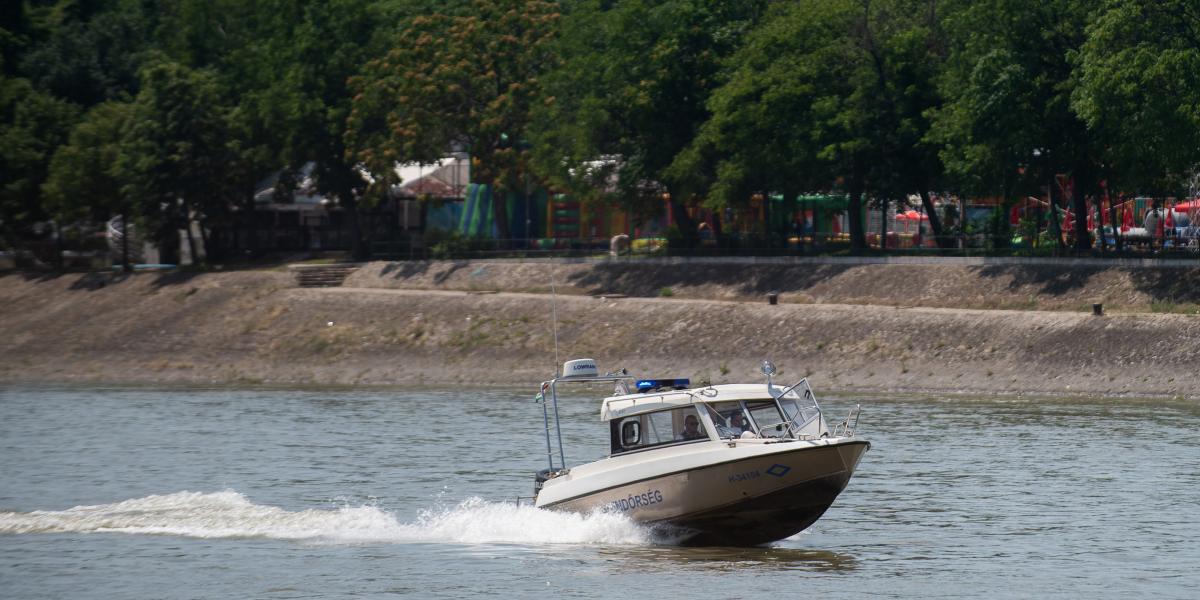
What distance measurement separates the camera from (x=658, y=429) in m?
26.7

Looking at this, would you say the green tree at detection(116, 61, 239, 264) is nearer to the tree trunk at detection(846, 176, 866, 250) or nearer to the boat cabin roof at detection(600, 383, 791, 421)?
the tree trunk at detection(846, 176, 866, 250)

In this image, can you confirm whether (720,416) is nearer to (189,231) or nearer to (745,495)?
(745,495)

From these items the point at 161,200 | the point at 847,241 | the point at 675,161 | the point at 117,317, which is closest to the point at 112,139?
the point at 161,200

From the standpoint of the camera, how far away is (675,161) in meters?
70.6

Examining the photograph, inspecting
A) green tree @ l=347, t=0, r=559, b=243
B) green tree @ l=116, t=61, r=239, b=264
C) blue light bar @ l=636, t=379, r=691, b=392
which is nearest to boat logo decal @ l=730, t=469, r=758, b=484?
blue light bar @ l=636, t=379, r=691, b=392

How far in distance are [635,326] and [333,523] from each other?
3415 centimetres

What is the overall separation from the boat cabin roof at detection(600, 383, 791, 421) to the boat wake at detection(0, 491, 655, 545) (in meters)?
1.74

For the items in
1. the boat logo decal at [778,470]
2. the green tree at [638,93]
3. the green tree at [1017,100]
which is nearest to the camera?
the boat logo decal at [778,470]

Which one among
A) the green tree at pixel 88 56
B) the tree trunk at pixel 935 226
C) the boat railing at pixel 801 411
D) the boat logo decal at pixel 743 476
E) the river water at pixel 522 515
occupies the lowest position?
the river water at pixel 522 515

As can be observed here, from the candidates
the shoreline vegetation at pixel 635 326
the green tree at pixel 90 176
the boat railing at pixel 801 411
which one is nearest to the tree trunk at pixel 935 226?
the shoreline vegetation at pixel 635 326

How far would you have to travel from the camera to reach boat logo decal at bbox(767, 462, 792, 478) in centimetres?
2564

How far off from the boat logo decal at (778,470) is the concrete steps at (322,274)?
178ft

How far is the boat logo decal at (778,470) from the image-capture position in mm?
25641

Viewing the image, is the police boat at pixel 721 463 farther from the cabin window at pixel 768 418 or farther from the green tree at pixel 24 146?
the green tree at pixel 24 146
